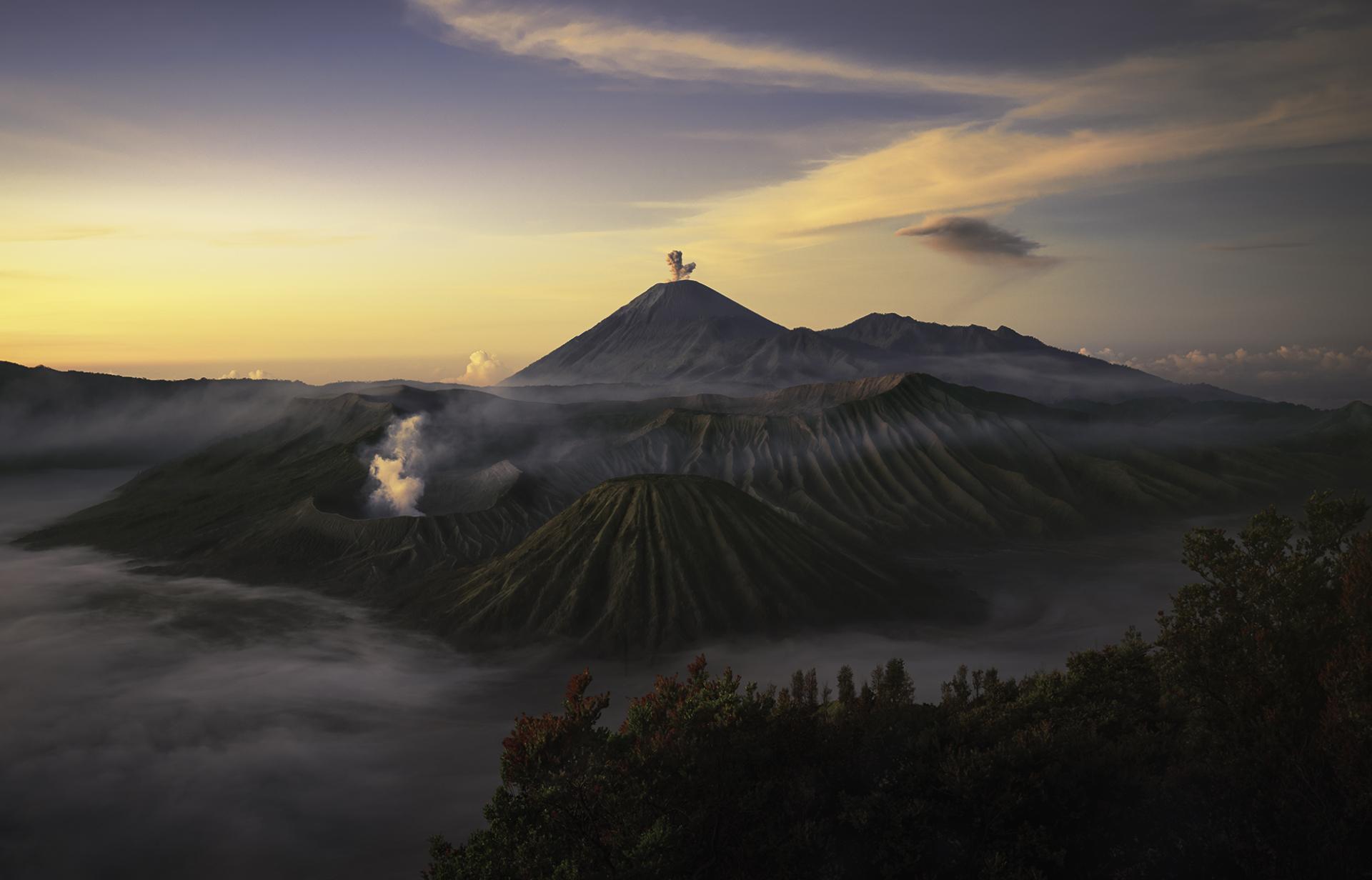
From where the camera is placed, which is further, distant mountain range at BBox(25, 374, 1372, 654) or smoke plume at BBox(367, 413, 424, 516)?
smoke plume at BBox(367, 413, 424, 516)

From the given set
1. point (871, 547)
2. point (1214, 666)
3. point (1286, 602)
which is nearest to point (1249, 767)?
point (1214, 666)

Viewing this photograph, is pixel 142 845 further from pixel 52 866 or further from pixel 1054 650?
pixel 1054 650

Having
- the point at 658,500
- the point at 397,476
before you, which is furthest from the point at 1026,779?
the point at 397,476

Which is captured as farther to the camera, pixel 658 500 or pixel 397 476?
pixel 397 476

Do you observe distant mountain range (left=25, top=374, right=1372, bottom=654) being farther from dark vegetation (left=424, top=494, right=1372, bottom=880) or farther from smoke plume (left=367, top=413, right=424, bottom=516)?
dark vegetation (left=424, top=494, right=1372, bottom=880)

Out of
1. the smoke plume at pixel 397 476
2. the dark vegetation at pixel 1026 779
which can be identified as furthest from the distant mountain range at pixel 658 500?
the dark vegetation at pixel 1026 779

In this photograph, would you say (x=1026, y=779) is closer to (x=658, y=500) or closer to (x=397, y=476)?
(x=658, y=500)

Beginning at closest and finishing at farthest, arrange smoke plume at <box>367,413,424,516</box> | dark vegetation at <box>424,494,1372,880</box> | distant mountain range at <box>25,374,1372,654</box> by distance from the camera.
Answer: dark vegetation at <box>424,494,1372,880</box>, distant mountain range at <box>25,374,1372,654</box>, smoke plume at <box>367,413,424,516</box>

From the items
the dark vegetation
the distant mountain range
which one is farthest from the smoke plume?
the dark vegetation
